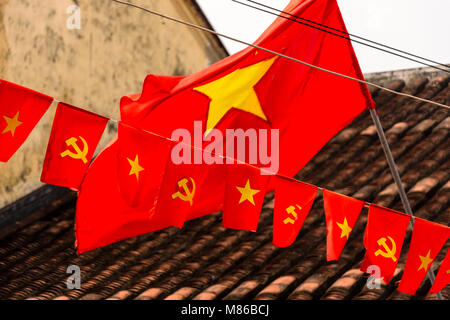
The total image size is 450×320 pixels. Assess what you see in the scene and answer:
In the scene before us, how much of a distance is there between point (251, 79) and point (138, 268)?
7.42 feet

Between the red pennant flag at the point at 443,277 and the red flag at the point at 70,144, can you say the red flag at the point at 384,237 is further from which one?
the red flag at the point at 70,144

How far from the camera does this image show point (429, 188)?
823 cm

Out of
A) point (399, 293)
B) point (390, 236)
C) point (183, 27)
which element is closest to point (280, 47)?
point (390, 236)

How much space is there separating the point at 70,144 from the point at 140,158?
58 cm

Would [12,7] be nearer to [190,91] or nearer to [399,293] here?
[190,91]

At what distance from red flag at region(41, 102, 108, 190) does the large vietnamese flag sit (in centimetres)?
85

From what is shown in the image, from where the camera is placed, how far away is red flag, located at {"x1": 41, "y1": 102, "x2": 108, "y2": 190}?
228 inches

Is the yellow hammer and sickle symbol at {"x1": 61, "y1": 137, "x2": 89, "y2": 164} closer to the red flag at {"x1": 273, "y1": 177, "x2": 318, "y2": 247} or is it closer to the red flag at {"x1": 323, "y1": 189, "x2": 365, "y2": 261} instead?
the red flag at {"x1": 273, "y1": 177, "x2": 318, "y2": 247}

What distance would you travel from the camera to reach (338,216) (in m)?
6.30

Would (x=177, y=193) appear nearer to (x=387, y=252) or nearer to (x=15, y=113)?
(x=15, y=113)

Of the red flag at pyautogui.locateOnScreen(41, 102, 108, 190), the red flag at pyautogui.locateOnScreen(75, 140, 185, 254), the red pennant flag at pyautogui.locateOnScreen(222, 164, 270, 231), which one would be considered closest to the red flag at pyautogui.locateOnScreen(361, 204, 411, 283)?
the red pennant flag at pyautogui.locateOnScreen(222, 164, 270, 231)

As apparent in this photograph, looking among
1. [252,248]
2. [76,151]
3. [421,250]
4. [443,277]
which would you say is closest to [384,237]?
[421,250]

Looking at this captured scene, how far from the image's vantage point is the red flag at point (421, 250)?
20.4ft

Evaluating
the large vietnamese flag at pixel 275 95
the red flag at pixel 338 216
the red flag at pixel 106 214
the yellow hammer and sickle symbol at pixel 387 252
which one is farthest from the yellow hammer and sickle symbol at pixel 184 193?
the yellow hammer and sickle symbol at pixel 387 252
